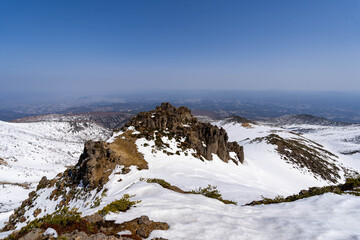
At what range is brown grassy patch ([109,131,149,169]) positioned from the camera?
21.4m

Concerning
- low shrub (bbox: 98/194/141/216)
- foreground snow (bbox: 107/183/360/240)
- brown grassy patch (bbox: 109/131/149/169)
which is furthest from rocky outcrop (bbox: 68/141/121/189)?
foreground snow (bbox: 107/183/360/240)

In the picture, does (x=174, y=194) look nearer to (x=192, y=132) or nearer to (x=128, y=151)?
(x=128, y=151)

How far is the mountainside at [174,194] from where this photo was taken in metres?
6.41

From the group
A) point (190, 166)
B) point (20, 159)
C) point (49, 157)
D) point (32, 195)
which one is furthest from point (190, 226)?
point (49, 157)

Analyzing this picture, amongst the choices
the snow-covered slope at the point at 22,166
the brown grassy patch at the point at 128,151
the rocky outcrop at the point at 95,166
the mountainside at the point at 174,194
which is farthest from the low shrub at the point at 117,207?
the snow-covered slope at the point at 22,166

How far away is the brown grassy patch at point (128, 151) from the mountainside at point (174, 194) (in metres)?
0.14

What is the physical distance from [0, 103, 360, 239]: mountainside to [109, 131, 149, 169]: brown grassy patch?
0.46ft

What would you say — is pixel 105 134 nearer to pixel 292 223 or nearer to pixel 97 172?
pixel 97 172

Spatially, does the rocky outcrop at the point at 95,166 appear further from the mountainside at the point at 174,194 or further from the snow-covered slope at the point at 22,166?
the snow-covered slope at the point at 22,166

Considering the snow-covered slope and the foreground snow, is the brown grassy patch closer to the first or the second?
the foreground snow

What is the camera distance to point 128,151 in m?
24.2

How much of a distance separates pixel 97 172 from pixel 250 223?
16.6m

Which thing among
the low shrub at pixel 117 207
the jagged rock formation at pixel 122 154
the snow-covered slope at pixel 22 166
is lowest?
the snow-covered slope at pixel 22 166

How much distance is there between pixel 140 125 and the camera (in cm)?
3406
